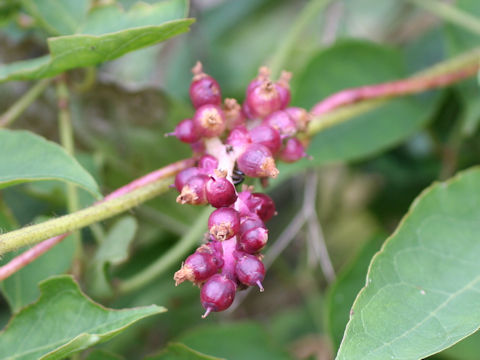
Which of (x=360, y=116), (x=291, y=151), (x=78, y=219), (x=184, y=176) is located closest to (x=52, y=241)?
(x=78, y=219)

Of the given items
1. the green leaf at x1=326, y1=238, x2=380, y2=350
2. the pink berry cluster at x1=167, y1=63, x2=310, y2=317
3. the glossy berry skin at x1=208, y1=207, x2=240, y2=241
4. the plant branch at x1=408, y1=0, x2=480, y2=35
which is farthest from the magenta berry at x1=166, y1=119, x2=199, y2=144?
the plant branch at x1=408, y1=0, x2=480, y2=35

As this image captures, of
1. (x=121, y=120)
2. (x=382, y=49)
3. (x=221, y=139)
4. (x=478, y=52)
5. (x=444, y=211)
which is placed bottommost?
(x=444, y=211)

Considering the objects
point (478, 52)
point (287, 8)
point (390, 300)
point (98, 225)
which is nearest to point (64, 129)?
point (98, 225)

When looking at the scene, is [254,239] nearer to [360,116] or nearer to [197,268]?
[197,268]

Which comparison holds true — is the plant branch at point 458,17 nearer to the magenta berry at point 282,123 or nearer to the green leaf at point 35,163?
the magenta berry at point 282,123

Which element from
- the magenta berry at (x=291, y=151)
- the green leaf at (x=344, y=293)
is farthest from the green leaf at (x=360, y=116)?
the magenta berry at (x=291, y=151)

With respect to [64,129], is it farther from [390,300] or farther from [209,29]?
[209,29]
